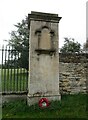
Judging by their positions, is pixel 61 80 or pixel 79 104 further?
pixel 61 80

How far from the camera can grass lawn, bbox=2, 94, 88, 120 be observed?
20.4 ft

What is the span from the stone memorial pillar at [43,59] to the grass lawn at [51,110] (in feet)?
1.07

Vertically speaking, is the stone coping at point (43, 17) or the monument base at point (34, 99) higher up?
the stone coping at point (43, 17)

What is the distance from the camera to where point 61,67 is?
8.74 meters

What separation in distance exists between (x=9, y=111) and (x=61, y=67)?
3.08m

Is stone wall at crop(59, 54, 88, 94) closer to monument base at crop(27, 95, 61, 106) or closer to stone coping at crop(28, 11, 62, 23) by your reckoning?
monument base at crop(27, 95, 61, 106)

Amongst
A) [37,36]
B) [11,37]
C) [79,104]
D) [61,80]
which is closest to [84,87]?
[61,80]

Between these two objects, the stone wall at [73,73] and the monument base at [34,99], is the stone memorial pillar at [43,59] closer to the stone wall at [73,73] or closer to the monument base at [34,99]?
the monument base at [34,99]

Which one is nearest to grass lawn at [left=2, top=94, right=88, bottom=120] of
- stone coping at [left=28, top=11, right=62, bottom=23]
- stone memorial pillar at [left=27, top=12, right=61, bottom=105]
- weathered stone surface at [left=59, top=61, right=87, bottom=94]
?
stone memorial pillar at [left=27, top=12, right=61, bottom=105]

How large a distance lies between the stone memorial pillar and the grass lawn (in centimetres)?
33

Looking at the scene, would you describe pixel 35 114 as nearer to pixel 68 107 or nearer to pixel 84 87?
pixel 68 107

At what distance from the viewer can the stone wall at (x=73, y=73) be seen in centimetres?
867

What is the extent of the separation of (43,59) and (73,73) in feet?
6.48

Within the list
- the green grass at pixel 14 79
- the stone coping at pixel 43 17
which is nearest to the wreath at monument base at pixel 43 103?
the green grass at pixel 14 79
